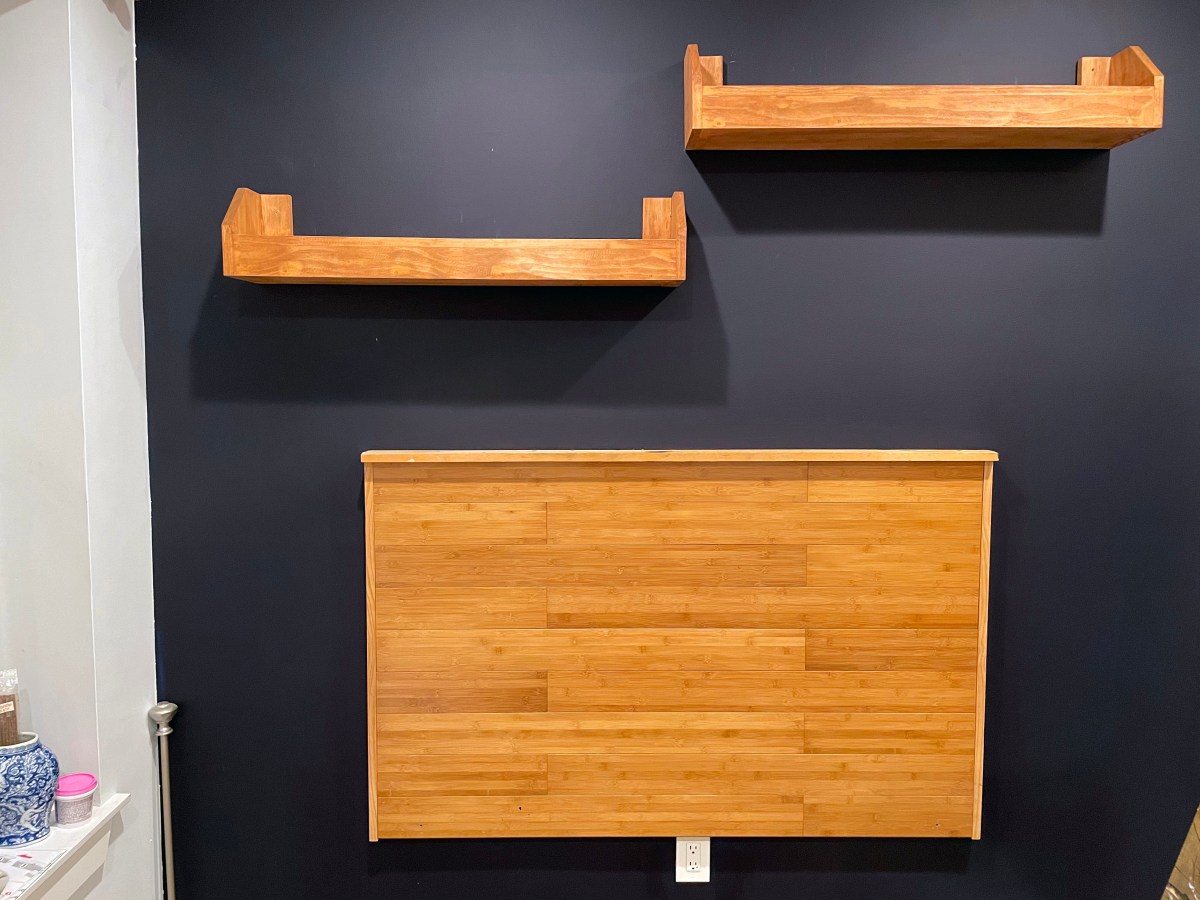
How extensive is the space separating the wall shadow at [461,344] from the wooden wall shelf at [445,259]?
11 centimetres

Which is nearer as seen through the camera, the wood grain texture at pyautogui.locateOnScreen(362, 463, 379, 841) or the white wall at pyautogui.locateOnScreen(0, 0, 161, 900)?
the white wall at pyautogui.locateOnScreen(0, 0, 161, 900)

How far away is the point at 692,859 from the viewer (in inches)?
60.3

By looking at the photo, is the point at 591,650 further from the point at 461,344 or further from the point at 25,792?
the point at 25,792

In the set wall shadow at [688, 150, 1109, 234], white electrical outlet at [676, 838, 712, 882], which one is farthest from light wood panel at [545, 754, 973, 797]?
wall shadow at [688, 150, 1109, 234]

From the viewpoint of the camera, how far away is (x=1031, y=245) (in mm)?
1491

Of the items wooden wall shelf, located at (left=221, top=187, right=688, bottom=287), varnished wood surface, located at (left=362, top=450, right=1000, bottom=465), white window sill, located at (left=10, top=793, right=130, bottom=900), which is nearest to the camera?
white window sill, located at (left=10, top=793, right=130, bottom=900)

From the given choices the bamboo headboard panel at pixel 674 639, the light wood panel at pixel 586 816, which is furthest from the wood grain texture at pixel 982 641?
the light wood panel at pixel 586 816

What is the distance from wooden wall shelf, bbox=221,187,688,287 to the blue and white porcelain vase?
793mm

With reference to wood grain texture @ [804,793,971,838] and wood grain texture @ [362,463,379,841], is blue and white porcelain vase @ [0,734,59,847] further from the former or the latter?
wood grain texture @ [804,793,971,838]

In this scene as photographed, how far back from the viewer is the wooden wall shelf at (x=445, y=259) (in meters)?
1.34

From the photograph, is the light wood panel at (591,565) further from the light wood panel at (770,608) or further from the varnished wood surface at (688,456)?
the varnished wood surface at (688,456)

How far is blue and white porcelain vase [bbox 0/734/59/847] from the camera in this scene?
4.13 feet

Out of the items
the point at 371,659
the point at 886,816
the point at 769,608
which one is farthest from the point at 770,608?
the point at 371,659

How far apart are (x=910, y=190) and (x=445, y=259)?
81 cm
